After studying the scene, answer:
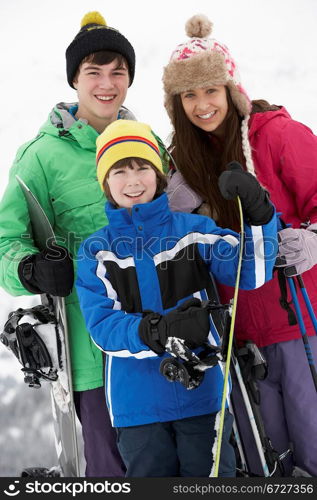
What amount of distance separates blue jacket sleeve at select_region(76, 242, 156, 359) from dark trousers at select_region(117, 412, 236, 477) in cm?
32

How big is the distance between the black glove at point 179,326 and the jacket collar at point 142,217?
40cm

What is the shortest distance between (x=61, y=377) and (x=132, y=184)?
100cm

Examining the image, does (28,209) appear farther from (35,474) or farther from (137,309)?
(35,474)

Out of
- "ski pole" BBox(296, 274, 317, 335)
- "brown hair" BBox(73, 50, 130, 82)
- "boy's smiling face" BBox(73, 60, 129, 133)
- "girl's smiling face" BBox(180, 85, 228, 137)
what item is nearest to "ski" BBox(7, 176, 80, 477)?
"boy's smiling face" BBox(73, 60, 129, 133)

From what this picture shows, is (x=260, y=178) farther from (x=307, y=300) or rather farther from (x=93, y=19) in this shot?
(x=93, y=19)

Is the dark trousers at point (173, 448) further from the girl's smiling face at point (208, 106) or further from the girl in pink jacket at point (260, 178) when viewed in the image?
the girl's smiling face at point (208, 106)

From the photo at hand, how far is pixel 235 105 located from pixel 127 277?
101 centimetres

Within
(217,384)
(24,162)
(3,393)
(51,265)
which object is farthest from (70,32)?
(217,384)

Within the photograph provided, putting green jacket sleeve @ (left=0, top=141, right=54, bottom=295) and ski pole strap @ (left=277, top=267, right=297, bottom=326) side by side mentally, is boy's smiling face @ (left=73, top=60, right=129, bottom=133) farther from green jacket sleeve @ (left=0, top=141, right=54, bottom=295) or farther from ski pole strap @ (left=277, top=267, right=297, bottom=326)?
ski pole strap @ (left=277, top=267, right=297, bottom=326)

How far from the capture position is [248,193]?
217 centimetres

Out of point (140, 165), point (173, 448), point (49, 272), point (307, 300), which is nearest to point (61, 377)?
point (49, 272)

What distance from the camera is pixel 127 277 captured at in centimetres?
239

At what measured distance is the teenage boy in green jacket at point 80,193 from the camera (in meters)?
2.74

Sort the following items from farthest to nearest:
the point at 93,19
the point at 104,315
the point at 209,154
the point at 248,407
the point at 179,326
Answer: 1. the point at 93,19
2. the point at 209,154
3. the point at 248,407
4. the point at 104,315
5. the point at 179,326
